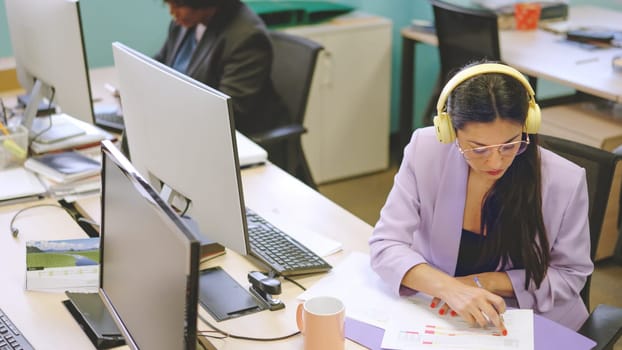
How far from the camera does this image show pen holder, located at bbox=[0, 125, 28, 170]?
240 centimetres

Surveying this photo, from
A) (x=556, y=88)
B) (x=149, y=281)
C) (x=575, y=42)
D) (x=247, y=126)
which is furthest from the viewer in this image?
(x=556, y=88)

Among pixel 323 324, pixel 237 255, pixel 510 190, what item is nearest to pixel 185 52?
pixel 237 255

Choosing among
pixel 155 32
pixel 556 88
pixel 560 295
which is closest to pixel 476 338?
pixel 560 295

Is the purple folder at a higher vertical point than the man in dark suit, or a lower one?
lower

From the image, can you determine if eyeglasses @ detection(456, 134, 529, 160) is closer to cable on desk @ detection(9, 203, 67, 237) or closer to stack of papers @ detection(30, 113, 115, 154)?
cable on desk @ detection(9, 203, 67, 237)

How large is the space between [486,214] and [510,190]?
88 mm

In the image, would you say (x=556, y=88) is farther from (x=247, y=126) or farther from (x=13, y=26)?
(x=13, y=26)

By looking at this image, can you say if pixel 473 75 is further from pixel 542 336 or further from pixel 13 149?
pixel 13 149

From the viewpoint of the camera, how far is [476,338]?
1513 millimetres

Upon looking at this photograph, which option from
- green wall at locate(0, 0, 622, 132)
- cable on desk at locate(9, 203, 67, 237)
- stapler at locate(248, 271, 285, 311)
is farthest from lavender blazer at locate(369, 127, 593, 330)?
green wall at locate(0, 0, 622, 132)

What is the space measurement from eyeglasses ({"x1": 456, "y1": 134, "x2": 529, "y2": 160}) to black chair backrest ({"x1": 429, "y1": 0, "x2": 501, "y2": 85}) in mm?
1496

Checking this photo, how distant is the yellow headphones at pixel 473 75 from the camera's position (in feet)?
5.13

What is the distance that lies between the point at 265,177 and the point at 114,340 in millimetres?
863

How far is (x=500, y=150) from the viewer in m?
1.58
